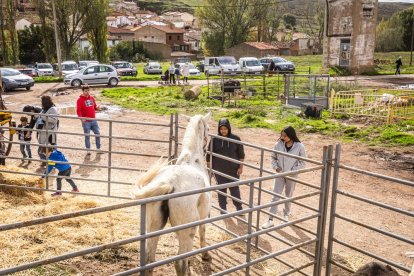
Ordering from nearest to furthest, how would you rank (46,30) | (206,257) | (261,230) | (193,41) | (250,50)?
(261,230), (206,257), (46,30), (250,50), (193,41)

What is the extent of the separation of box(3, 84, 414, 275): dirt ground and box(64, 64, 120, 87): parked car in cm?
1192

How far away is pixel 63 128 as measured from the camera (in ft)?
48.5

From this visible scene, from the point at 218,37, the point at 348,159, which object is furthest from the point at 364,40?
the point at 218,37

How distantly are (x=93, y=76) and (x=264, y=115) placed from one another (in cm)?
1514

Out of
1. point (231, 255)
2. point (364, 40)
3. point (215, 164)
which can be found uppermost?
point (364, 40)

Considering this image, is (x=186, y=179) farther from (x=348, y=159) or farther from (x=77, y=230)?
(x=348, y=159)

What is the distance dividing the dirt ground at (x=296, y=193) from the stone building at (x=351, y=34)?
75.1 ft

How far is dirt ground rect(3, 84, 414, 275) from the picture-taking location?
215 inches

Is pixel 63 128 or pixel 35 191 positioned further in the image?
pixel 63 128

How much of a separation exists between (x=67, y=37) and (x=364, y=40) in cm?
3088

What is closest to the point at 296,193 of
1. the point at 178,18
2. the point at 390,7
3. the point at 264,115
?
the point at 264,115

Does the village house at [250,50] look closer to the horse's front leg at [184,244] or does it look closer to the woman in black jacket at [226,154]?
the woman in black jacket at [226,154]

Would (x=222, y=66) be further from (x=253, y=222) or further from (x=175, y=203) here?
(x=175, y=203)

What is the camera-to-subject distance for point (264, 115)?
16766 mm
